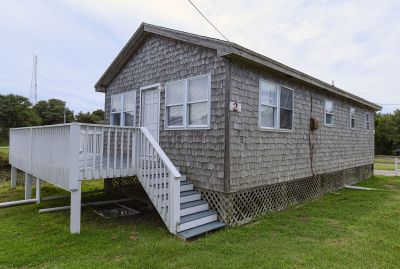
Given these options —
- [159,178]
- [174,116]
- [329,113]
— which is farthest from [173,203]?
[329,113]

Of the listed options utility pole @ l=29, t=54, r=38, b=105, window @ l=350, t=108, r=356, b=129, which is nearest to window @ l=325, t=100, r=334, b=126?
window @ l=350, t=108, r=356, b=129

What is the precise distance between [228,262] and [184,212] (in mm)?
1770

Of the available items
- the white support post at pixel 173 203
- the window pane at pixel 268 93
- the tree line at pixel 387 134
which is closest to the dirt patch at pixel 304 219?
the window pane at pixel 268 93

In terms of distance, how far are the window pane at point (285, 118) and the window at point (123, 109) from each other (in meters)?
4.42

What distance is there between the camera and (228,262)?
4.24 metres

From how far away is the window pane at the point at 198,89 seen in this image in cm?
666

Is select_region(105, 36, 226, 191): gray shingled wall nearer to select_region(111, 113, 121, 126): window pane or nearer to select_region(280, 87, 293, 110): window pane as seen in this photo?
select_region(111, 113, 121, 126): window pane

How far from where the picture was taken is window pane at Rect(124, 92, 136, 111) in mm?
9195

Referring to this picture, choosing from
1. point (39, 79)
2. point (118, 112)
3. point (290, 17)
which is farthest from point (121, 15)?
point (39, 79)

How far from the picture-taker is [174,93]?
24.6ft

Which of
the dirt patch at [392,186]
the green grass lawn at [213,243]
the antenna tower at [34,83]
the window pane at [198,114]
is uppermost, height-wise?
the antenna tower at [34,83]

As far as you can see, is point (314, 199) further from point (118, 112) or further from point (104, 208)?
point (118, 112)

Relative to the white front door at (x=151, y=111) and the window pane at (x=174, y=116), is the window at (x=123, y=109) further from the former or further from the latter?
the window pane at (x=174, y=116)

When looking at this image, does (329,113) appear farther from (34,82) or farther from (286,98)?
(34,82)
